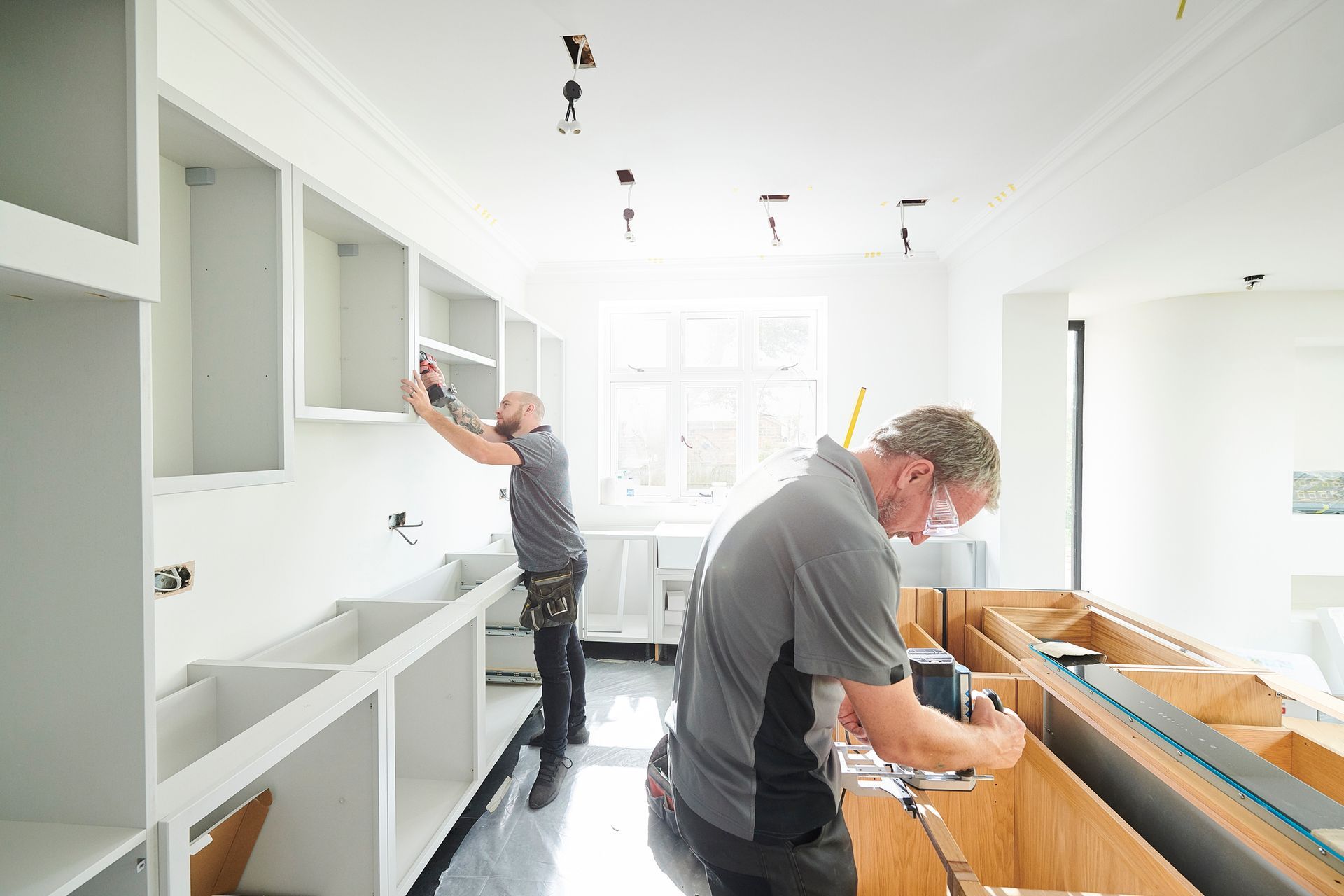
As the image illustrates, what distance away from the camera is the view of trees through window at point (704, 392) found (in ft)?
14.4

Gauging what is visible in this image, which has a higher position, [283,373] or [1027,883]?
[283,373]

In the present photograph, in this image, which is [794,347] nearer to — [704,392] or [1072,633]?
[704,392]

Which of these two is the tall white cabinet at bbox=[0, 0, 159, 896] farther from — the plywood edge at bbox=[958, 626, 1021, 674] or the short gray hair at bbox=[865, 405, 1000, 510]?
the plywood edge at bbox=[958, 626, 1021, 674]

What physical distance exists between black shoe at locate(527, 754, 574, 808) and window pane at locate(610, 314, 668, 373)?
2.83 m

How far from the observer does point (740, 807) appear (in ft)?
3.28

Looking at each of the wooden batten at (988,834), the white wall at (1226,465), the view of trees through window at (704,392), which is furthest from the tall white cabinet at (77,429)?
the white wall at (1226,465)

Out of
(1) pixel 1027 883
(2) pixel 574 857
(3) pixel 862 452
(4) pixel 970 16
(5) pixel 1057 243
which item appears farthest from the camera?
(5) pixel 1057 243

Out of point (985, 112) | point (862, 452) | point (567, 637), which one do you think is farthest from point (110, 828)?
point (985, 112)

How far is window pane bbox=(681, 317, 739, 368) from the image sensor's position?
4453mm

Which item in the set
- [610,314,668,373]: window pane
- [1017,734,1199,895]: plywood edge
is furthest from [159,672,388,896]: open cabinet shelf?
[610,314,668,373]: window pane

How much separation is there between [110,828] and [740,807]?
3.05 feet

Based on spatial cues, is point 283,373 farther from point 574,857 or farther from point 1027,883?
point 1027,883

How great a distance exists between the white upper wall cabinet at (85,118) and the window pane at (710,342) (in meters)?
3.77

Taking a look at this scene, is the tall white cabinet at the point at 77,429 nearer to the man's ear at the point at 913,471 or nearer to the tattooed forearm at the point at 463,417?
the man's ear at the point at 913,471
